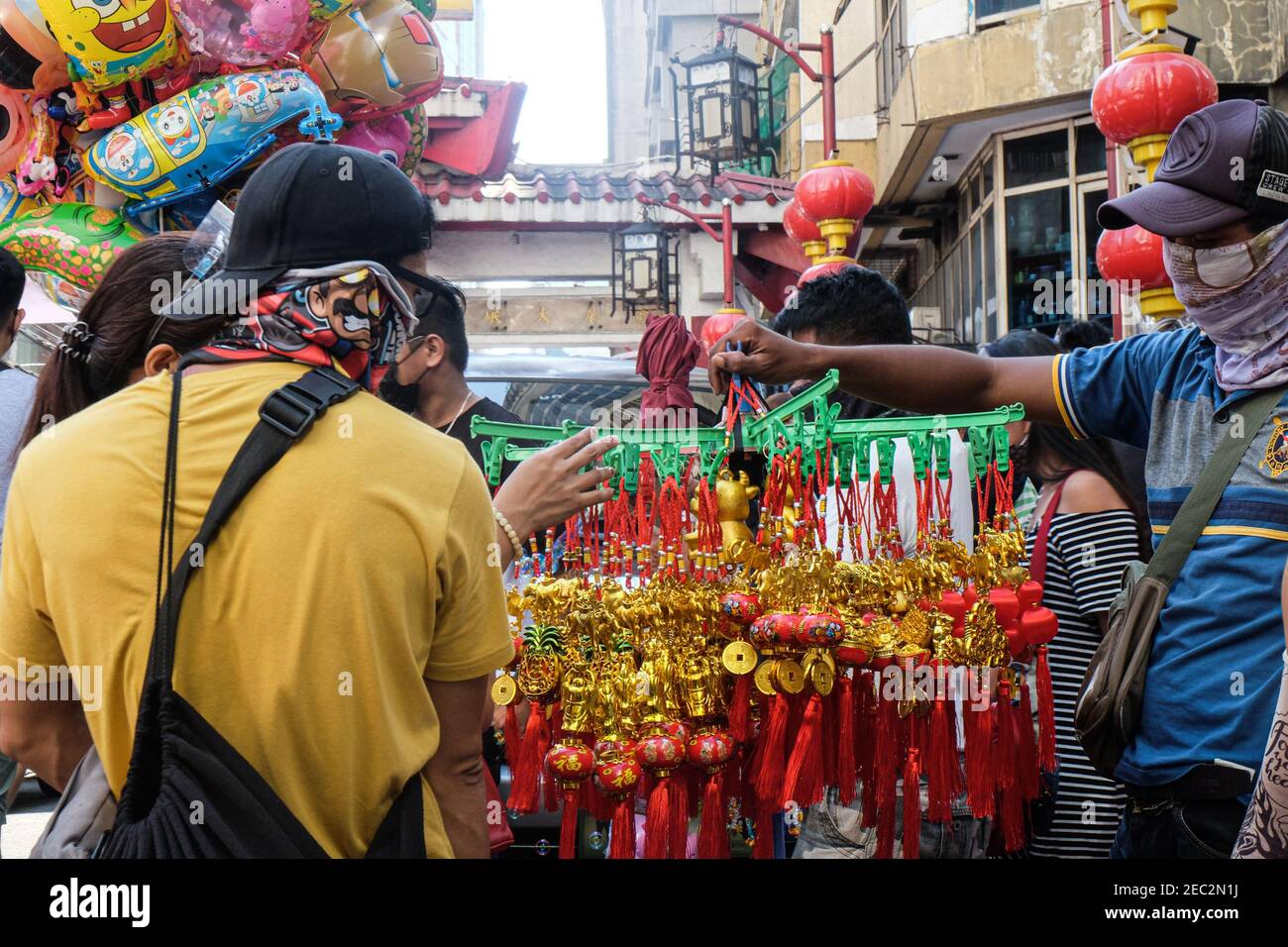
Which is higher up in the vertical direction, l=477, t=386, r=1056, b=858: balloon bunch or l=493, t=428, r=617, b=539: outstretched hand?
l=493, t=428, r=617, b=539: outstretched hand

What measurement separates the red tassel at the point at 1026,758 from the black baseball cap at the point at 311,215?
1557 millimetres

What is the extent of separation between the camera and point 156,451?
137 cm

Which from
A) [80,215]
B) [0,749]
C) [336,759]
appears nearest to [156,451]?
[336,759]

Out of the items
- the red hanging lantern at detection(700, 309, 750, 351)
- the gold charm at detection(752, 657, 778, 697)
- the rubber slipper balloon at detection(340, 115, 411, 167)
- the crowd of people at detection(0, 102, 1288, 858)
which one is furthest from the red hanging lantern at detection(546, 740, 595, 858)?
the red hanging lantern at detection(700, 309, 750, 351)

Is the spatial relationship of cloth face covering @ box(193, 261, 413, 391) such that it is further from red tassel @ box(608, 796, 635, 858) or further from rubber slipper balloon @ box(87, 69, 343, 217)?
rubber slipper balloon @ box(87, 69, 343, 217)

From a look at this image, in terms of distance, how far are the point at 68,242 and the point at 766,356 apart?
220 centimetres

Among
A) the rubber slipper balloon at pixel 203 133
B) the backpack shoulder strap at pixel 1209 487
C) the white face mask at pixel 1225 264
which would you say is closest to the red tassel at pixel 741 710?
the backpack shoulder strap at pixel 1209 487

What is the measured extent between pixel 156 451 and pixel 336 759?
403 millimetres

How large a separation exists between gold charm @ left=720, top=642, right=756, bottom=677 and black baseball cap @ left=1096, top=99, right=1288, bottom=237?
39.1 inches

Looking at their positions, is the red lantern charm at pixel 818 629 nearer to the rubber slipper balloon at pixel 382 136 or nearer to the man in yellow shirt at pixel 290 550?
the man in yellow shirt at pixel 290 550

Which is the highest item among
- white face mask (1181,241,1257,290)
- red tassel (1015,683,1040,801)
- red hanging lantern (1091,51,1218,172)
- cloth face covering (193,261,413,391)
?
red hanging lantern (1091,51,1218,172)

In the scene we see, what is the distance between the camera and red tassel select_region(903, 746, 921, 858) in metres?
2.31

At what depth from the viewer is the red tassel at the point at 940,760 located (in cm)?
230
